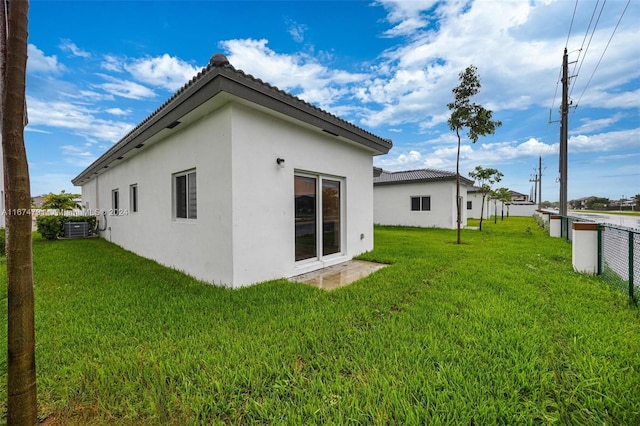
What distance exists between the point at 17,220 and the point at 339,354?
8.59ft

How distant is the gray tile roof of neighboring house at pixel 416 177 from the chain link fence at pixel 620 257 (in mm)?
10709

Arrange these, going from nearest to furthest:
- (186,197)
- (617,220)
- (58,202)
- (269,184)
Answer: (269,184)
(186,197)
(58,202)
(617,220)

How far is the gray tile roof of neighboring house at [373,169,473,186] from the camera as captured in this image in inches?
637

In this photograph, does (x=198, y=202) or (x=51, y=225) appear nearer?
(x=198, y=202)

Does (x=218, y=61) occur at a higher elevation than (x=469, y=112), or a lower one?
lower

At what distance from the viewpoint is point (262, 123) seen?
4.88 m

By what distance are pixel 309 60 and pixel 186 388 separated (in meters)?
10.0

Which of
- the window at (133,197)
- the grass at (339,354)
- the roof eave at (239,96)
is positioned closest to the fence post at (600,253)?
the grass at (339,354)

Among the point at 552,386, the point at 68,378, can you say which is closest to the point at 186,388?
the point at 68,378

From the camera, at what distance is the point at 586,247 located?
5566mm

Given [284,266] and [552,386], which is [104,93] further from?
[552,386]

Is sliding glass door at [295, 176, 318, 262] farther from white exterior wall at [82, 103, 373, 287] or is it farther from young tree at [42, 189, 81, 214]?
young tree at [42, 189, 81, 214]

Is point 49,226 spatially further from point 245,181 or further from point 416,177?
point 416,177

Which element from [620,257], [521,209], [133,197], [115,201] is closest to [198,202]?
[133,197]
